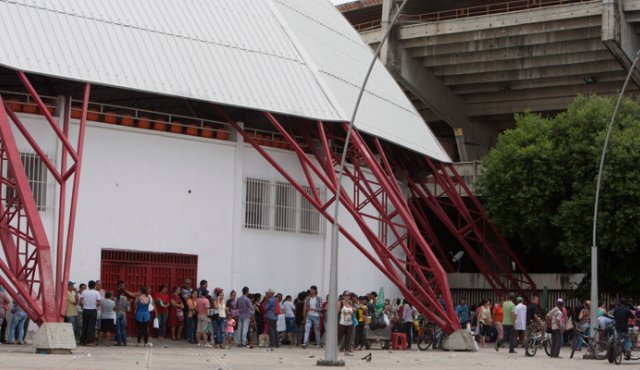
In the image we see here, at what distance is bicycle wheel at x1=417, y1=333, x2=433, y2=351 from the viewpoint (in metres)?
36.7

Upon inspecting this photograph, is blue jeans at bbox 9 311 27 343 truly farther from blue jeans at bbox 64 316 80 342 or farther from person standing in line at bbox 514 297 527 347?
person standing in line at bbox 514 297 527 347

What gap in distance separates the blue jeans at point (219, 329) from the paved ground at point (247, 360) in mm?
960

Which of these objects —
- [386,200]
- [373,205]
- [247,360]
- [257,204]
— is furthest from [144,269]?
[386,200]

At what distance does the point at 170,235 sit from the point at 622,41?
22.5 metres

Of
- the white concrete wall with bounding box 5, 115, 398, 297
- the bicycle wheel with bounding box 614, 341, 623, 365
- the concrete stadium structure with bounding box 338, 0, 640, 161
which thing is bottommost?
the bicycle wheel with bounding box 614, 341, 623, 365

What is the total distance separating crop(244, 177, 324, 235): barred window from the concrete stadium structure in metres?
16.2

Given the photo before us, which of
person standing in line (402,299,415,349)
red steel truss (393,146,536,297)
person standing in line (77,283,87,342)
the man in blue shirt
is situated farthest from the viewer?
red steel truss (393,146,536,297)

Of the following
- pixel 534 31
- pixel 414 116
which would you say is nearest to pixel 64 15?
pixel 414 116

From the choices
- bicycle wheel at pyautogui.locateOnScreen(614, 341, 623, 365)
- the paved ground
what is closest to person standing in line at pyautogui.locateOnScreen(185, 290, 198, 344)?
the paved ground

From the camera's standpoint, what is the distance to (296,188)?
37.7 metres

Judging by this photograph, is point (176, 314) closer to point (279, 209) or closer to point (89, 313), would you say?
point (89, 313)

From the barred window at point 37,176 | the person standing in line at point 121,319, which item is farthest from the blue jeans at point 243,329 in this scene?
the barred window at point 37,176

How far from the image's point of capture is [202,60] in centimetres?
3659

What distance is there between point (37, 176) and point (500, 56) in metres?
26.1
